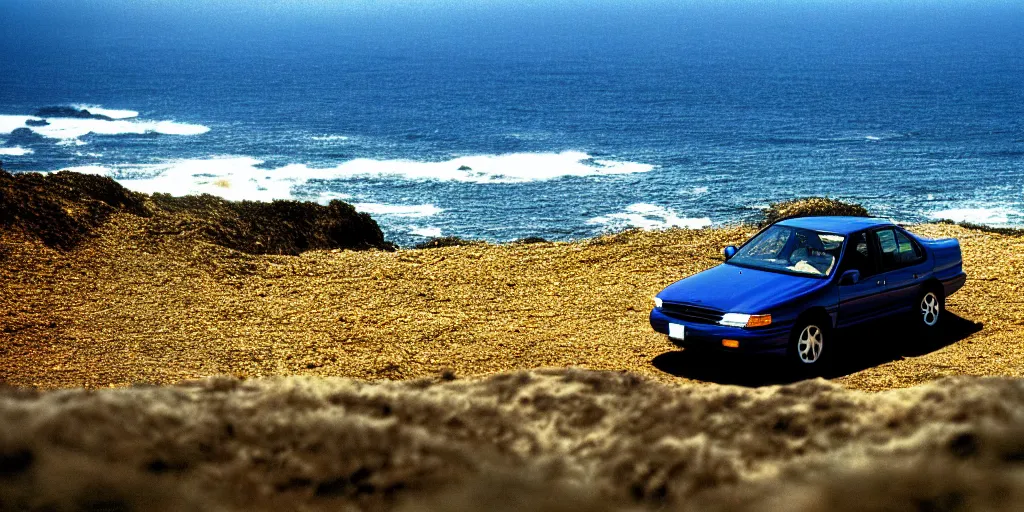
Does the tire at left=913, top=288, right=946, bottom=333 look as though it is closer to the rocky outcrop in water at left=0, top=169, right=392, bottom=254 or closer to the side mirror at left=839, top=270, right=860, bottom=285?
the side mirror at left=839, top=270, right=860, bottom=285

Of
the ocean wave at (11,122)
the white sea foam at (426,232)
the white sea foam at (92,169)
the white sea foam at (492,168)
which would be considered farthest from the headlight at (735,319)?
the ocean wave at (11,122)

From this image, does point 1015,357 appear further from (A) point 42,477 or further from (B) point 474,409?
(A) point 42,477

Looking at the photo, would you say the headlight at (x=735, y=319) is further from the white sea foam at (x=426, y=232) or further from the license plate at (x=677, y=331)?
the white sea foam at (x=426, y=232)

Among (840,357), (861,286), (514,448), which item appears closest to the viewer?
(514,448)

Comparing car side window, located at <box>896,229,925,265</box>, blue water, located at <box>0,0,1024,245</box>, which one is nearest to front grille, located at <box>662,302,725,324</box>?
car side window, located at <box>896,229,925,265</box>

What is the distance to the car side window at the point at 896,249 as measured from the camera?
12680mm

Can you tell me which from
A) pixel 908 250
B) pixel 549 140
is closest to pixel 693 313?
pixel 908 250

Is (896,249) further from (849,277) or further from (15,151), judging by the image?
(15,151)

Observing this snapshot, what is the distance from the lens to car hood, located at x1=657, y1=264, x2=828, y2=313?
11.1 meters

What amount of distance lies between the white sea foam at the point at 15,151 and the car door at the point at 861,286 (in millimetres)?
71259

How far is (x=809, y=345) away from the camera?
11.5 meters

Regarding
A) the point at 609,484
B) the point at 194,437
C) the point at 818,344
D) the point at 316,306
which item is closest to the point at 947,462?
the point at 609,484

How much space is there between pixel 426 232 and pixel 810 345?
33750 mm

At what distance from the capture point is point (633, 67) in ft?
545
